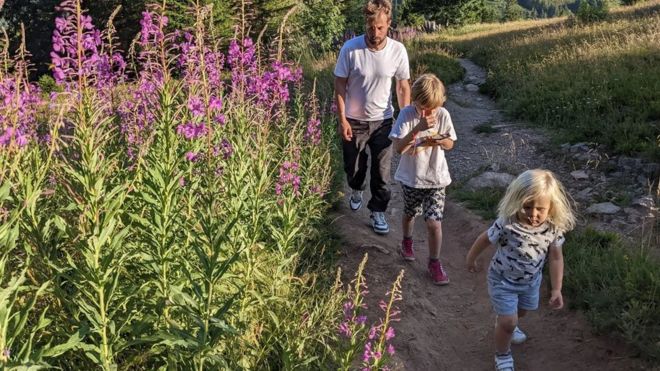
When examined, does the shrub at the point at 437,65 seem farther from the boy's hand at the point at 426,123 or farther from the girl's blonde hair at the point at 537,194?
the girl's blonde hair at the point at 537,194

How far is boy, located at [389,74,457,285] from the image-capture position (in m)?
4.50

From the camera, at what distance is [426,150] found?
475cm

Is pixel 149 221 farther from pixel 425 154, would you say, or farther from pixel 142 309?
pixel 425 154

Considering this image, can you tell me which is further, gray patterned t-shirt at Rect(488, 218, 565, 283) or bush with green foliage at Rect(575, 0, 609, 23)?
bush with green foliage at Rect(575, 0, 609, 23)

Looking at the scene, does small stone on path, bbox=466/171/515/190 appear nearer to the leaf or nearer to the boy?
the boy

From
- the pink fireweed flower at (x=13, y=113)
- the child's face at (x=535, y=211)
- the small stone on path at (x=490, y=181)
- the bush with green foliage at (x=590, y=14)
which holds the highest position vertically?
the pink fireweed flower at (x=13, y=113)

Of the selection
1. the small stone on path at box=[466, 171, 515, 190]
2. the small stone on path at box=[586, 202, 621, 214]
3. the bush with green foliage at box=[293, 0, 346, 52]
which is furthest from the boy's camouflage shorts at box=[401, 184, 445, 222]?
the bush with green foliage at box=[293, 0, 346, 52]

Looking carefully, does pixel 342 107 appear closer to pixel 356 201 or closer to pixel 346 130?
pixel 346 130

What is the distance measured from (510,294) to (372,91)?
8.14 feet

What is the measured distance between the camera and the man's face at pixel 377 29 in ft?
16.4

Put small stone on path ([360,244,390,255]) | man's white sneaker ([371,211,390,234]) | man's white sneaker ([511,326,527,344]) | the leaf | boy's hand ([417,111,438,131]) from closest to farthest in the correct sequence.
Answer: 1. the leaf
2. boy's hand ([417,111,438,131])
3. man's white sneaker ([511,326,527,344])
4. small stone on path ([360,244,390,255])
5. man's white sneaker ([371,211,390,234])

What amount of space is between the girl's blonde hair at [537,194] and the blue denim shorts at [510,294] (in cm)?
46

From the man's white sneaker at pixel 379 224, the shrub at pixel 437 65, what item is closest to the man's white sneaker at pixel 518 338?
the man's white sneaker at pixel 379 224

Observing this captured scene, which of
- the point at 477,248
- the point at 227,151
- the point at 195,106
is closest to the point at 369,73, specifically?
the point at 477,248
